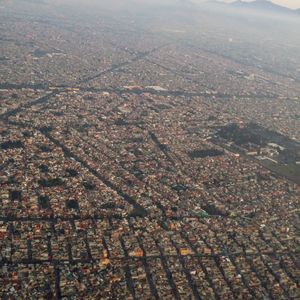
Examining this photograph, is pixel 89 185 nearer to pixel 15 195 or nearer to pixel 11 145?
pixel 15 195

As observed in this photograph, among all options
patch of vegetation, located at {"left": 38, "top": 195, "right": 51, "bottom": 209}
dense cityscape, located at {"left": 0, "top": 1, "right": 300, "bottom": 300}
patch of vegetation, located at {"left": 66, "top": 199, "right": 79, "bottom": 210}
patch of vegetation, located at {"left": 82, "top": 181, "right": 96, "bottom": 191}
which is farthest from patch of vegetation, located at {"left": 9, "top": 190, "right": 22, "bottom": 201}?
patch of vegetation, located at {"left": 82, "top": 181, "right": 96, "bottom": 191}

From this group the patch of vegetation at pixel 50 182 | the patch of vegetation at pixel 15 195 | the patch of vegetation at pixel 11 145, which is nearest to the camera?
the patch of vegetation at pixel 15 195

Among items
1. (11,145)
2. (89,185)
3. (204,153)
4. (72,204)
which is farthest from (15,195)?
(204,153)

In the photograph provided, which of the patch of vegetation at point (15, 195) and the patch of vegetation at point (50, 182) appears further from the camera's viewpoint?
the patch of vegetation at point (50, 182)

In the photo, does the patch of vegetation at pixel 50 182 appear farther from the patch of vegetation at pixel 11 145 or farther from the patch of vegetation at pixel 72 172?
the patch of vegetation at pixel 11 145

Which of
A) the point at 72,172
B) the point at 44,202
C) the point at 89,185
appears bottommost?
the point at 72,172

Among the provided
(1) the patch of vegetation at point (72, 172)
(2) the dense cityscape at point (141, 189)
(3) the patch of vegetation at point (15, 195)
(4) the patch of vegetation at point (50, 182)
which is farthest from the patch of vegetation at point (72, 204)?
(1) the patch of vegetation at point (72, 172)

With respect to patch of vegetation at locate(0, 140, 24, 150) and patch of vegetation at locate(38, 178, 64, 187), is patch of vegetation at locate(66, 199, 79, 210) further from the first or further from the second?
patch of vegetation at locate(0, 140, 24, 150)

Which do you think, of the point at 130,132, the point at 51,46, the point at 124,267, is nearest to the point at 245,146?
the point at 130,132
